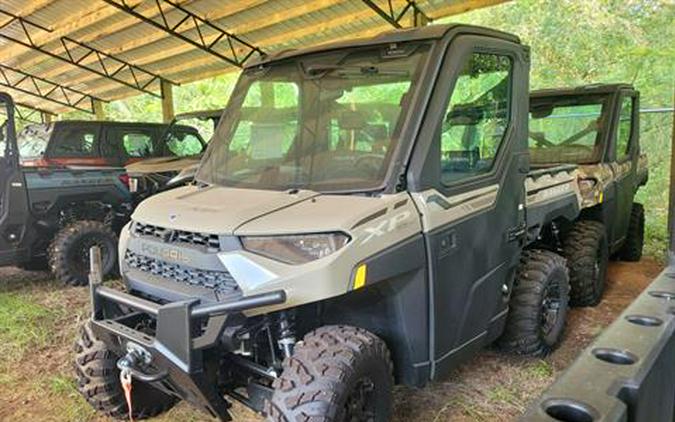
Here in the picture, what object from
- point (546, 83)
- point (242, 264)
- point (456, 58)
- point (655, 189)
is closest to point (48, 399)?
point (242, 264)

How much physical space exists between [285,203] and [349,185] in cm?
34

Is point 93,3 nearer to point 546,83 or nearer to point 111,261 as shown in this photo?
point 111,261

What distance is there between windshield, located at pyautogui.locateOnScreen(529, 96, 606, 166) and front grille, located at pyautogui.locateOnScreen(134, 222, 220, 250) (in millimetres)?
4337

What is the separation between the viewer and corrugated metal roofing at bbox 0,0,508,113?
10.1 meters

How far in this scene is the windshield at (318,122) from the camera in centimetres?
292

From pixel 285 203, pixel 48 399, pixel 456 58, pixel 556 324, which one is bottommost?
pixel 48 399

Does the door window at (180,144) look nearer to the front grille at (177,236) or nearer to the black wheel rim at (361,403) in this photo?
the front grille at (177,236)

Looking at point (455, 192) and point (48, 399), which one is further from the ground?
point (455, 192)

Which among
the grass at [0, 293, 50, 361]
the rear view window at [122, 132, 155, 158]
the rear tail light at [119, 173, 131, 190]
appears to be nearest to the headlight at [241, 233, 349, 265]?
the grass at [0, 293, 50, 361]

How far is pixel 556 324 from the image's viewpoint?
414 centimetres

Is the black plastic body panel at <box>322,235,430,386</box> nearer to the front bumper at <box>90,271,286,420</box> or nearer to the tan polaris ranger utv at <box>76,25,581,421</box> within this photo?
the tan polaris ranger utv at <box>76,25,581,421</box>

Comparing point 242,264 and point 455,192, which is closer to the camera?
point 242,264

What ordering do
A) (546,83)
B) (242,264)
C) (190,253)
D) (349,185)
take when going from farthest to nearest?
(546,83) < (349,185) < (190,253) < (242,264)

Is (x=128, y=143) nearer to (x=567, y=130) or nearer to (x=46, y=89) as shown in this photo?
(x=567, y=130)
